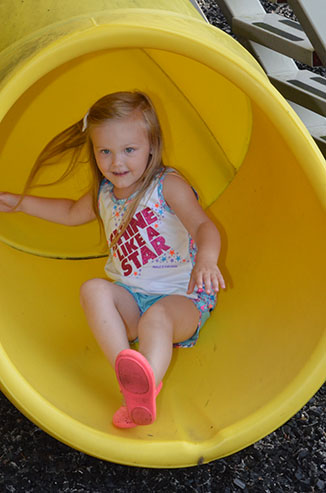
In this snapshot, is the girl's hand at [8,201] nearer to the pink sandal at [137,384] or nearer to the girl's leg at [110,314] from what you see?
the girl's leg at [110,314]

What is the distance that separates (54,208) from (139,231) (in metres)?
0.27

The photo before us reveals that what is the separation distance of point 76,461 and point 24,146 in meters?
1.01

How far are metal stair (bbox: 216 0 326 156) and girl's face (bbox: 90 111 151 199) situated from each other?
696 millimetres

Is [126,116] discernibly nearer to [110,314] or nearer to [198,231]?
[198,231]

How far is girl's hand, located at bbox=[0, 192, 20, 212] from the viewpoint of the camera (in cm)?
197

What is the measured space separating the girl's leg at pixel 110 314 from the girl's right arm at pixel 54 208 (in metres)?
0.30

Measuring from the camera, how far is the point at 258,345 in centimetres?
183

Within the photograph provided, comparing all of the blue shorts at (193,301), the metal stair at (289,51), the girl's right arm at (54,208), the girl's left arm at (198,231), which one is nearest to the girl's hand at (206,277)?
the girl's left arm at (198,231)

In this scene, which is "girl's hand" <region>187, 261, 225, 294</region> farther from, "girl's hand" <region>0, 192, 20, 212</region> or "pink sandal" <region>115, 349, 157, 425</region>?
"girl's hand" <region>0, 192, 20, 212</region>

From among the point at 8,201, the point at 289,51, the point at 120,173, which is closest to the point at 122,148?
the point at 120,173

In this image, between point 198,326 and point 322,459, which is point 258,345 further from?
point 322,459

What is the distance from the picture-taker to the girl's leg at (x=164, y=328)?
1.64 m

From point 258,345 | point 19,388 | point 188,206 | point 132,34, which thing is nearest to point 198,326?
point 258,345

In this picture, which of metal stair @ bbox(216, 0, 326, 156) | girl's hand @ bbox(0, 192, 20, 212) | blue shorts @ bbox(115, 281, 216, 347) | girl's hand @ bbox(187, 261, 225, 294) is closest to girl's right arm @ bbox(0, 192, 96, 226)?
girl's hand @ bbox(0, 192, 20, 212)
